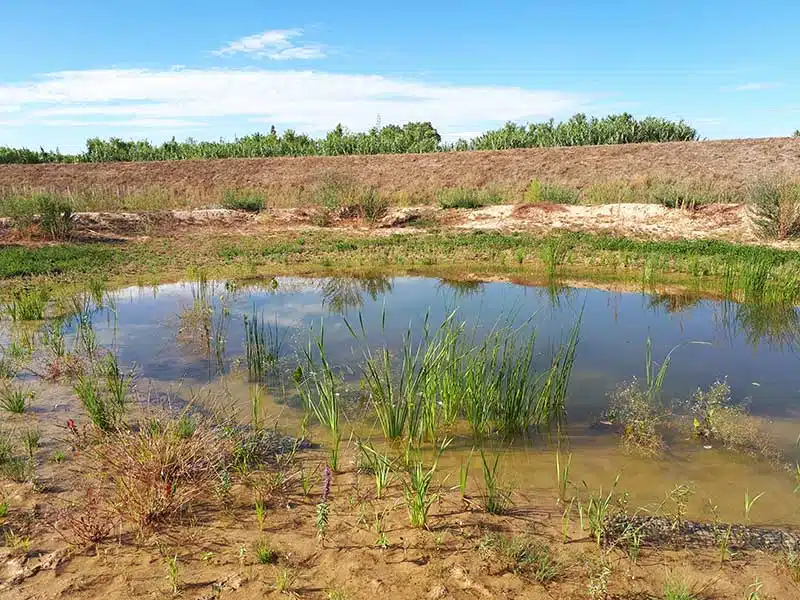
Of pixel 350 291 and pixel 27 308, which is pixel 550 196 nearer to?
pixel 350 291

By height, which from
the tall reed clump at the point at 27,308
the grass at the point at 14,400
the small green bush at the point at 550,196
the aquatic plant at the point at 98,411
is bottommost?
the grass at the point at 14,400

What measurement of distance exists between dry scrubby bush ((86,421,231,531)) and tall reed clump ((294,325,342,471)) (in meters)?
0.75

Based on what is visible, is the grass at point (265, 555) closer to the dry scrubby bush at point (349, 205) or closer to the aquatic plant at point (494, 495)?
the aquatic plant at point (494, 495)

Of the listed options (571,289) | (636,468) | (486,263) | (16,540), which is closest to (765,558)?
(636,468)

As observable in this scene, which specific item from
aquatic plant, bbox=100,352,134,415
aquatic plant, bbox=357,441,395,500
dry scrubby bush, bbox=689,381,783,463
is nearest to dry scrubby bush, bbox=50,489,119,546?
aquatic plant, bbox=100,352,134,415

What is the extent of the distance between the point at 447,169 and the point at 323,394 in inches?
966

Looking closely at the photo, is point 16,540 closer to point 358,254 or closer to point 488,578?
point 488,578

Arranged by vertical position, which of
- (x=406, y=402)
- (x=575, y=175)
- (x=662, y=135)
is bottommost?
(x=406, y=402)

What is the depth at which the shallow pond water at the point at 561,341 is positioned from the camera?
13.9ft

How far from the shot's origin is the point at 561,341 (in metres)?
7.14

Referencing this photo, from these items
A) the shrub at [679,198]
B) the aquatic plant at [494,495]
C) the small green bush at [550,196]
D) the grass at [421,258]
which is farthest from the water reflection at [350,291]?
the shrub at [679,198]

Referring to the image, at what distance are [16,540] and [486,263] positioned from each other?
10.6 meters

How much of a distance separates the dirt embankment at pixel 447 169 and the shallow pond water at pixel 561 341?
1346 cm

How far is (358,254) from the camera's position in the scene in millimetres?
13812
